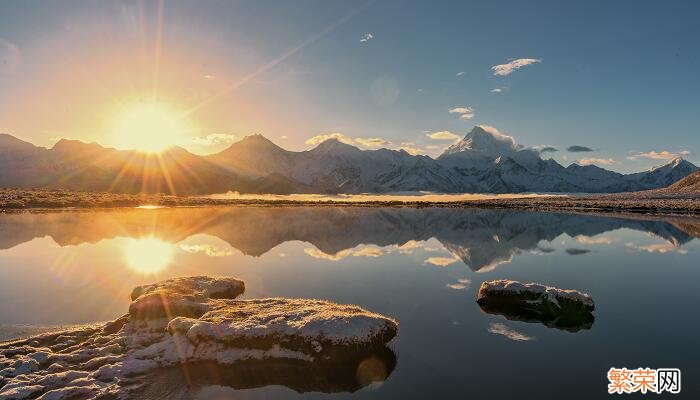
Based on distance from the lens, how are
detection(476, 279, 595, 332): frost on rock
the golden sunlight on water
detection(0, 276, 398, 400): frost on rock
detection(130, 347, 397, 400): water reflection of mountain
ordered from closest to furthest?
1. detection(130, 347, 397, 400): water reflection of mountain
2. detection(0, 276, 398, 400): frost on rock
3. detection(476, 279, 595, 332): frost on rock
4. the golden sunlight on water

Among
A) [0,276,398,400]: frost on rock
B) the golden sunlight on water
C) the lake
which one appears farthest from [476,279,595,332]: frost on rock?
the golden sunlight on water

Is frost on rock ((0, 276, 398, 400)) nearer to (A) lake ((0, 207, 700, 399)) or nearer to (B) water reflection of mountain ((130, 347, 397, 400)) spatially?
(B) water reflection of mountain ((130, 347, 397, 400))

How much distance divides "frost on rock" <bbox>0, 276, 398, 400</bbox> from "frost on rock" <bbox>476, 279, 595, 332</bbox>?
A: 26.5 feet

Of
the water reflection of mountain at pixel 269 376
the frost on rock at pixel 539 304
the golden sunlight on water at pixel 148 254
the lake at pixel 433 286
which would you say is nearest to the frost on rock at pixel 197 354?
the water reflection of mountain at pixel 269 376

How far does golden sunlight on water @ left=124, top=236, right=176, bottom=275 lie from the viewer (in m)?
34.3

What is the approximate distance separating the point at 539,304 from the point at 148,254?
3600 centimetres

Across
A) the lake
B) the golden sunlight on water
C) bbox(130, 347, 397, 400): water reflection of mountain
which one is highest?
the golden sunlight on water

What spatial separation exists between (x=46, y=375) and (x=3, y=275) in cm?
2151

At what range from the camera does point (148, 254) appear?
4094cm

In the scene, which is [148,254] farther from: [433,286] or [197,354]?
[433,286]

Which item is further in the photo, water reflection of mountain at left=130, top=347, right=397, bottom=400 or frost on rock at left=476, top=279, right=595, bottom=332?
frost on rock at left=476, top=279, right=595, bottom=332

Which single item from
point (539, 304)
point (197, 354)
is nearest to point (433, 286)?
point (539, 304)

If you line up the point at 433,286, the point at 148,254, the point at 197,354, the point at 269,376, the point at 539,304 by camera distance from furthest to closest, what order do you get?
the point at 148,254, the point at 433,286, the point at 539,304, the point at 197,354, the point at 269,376

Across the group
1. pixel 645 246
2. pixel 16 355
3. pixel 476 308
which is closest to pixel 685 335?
pixel 476 308
